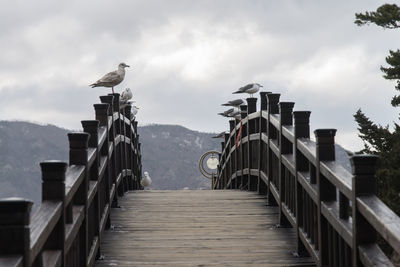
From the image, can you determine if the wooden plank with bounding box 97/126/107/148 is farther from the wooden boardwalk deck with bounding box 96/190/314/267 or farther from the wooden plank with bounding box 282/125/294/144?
the wooden plank with bounding box 282/125/294/144

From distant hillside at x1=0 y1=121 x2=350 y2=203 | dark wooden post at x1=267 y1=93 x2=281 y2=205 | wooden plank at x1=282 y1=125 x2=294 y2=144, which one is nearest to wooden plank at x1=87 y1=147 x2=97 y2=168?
wooden plank at x1=282 y1=125 x2=294 y2=144

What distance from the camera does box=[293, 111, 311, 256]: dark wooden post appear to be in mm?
5922

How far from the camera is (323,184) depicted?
16.1 feet

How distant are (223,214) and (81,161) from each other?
347cm

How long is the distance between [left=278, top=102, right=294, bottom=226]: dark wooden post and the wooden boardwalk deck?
0.31 metres

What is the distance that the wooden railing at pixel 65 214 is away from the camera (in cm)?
270

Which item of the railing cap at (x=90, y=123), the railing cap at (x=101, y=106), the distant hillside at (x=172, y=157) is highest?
the railing cap at (x=101, y=106)

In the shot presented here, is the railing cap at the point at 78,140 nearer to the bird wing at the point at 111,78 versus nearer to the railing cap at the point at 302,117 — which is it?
the railing cap at the point at 302,117

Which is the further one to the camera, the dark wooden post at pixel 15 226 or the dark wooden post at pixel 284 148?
the dark wooden post at pixel 284 148

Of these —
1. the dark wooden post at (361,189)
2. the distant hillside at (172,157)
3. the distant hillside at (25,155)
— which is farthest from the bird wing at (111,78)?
the distant hillside at (25,155)

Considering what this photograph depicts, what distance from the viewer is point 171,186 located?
503ft

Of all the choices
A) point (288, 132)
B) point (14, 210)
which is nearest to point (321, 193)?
point (288, 132)

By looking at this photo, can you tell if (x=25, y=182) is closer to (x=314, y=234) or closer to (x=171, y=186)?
(x=171, y=186)

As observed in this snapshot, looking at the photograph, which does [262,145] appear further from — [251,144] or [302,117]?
[302,117]
